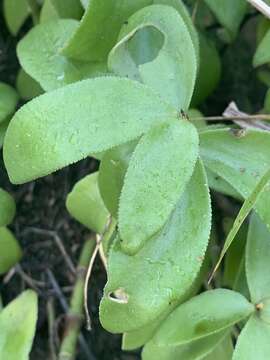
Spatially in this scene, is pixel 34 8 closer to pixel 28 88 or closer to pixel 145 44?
pixel 28 88

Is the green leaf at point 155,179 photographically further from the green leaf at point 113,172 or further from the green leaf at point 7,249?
the green leaf at point 7,249

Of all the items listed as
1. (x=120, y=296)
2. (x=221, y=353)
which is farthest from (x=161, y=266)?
(x=221, y=353)

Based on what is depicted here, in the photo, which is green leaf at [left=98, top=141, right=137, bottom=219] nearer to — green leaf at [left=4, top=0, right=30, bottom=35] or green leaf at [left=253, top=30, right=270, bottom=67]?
green leaf at [left=253, top=30, right=270, bottom=67]

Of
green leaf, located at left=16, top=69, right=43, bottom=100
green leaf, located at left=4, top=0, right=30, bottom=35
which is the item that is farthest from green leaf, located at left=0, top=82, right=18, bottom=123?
green leaf, located at left=4, top=0, right=30, bottom=35

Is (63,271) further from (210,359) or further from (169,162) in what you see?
(169,162)

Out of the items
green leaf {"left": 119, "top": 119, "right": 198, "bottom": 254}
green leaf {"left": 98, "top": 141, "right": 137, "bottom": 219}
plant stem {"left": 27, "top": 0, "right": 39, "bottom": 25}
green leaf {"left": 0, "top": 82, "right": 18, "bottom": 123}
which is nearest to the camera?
green leaf {"left": 119, "top": 119, "right": 198, "bottom": 254}

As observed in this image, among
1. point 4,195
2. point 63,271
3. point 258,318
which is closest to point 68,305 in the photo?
point 63,271

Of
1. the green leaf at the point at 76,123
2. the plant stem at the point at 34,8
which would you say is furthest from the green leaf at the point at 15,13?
the green leaf at the point at 76,123
